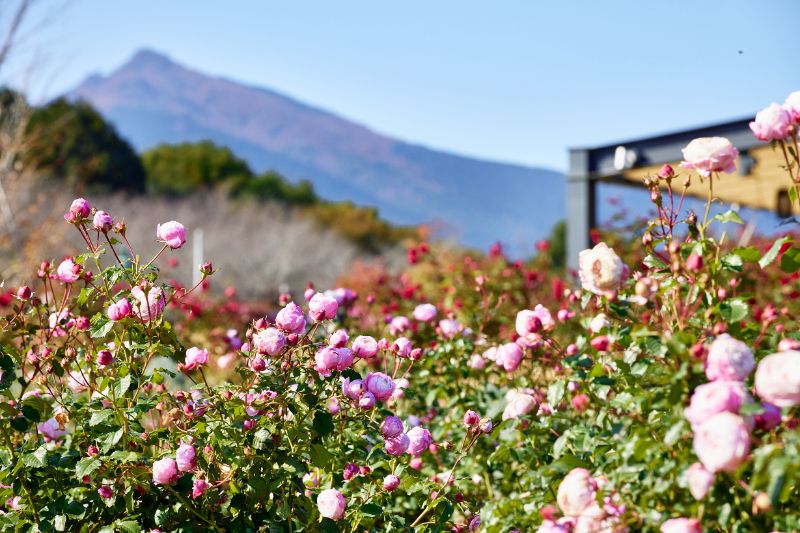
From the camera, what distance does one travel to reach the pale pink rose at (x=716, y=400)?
104cm

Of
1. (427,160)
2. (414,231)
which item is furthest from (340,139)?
(414,231)

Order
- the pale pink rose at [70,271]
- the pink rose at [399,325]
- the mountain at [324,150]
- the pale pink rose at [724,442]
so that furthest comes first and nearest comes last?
the mountain at [324,150] < the pink rose at [399,325] < the pale pink rose at [70,271] < the pale pink rose at [724,442]

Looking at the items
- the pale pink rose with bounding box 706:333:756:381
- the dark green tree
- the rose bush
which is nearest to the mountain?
the dark green tree

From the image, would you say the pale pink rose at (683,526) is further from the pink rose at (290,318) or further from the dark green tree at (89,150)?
the dark green tree at (89,150)

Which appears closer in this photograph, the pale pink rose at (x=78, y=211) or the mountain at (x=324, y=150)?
the pale pink rose at (x=78, y=211)

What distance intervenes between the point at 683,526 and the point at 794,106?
2.58ft

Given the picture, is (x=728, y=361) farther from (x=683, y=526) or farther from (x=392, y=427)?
(x=392, y=427)

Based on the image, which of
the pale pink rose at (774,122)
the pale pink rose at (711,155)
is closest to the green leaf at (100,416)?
the pale pink rose at (711,155)

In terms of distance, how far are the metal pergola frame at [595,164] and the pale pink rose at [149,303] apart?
6.62 m

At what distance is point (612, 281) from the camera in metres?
1.42

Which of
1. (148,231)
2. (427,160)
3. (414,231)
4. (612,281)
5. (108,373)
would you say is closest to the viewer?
(612,281)

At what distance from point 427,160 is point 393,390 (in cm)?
14148

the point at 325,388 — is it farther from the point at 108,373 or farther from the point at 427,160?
the point at 427,160

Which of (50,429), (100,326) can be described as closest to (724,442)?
(100,326)
